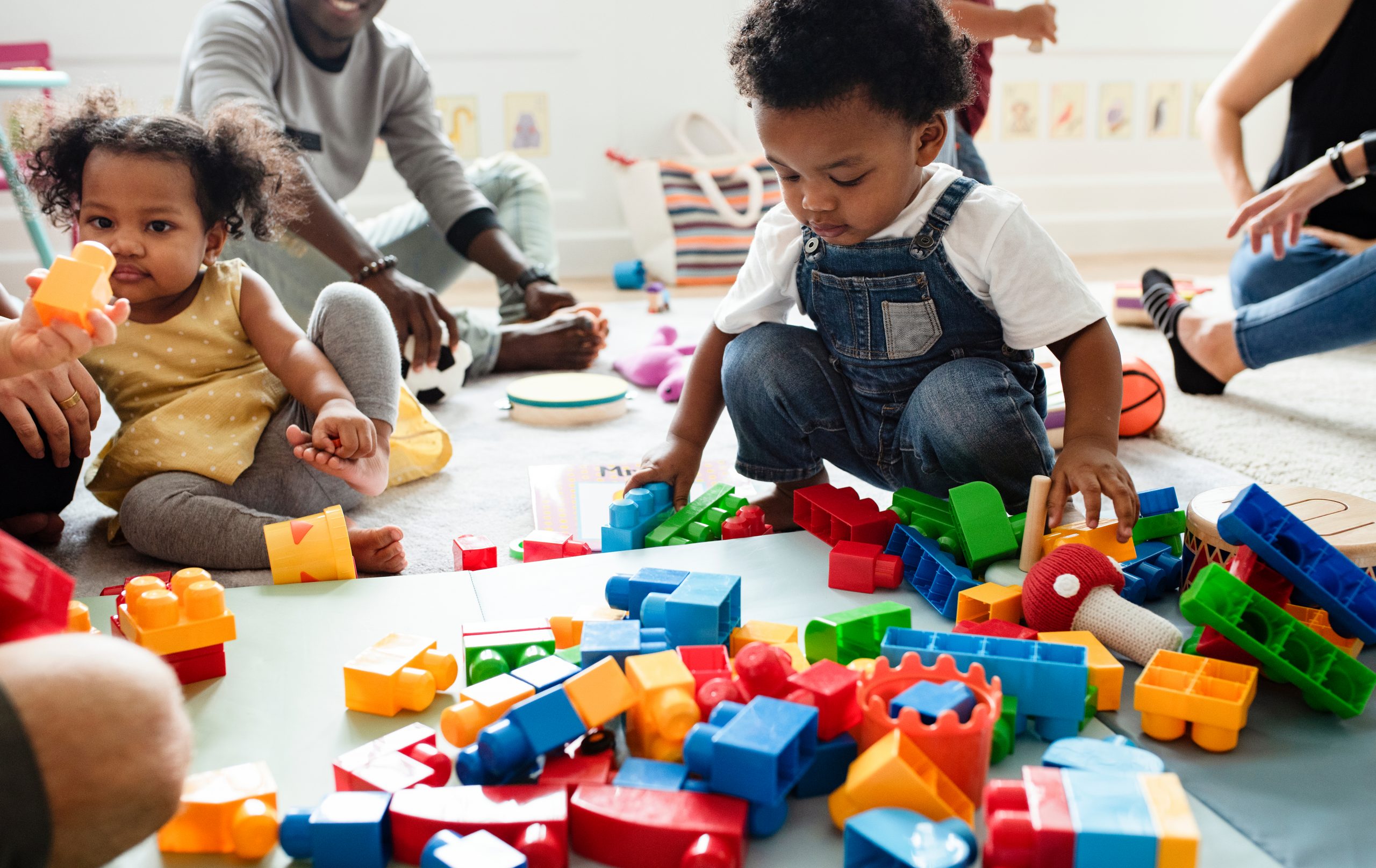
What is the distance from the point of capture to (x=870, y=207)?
95 cm

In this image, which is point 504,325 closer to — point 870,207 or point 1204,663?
point 870,207

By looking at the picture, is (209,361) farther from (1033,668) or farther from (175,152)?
(1033,668)

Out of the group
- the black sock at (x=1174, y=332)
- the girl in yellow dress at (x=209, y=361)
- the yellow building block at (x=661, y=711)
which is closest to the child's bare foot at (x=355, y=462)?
the girl in yellow dress at (x=209, y=361)

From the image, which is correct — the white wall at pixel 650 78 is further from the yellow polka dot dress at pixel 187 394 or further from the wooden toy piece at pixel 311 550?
the wooden toy piece at pixel 311 550

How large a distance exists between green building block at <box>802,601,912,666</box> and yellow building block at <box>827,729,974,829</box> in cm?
17

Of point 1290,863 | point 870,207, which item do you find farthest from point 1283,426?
point 1290,863

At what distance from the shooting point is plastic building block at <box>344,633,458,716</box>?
706 mm

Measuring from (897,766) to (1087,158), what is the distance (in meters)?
2.98

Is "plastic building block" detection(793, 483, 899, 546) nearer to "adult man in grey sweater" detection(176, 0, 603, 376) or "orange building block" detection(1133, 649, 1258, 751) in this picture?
"orange building block" detection(1133, 649, 1258, 751)

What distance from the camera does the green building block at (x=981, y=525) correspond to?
2.89ft

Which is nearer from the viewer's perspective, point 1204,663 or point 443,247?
point 1204,663

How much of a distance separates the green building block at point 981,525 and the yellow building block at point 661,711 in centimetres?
33

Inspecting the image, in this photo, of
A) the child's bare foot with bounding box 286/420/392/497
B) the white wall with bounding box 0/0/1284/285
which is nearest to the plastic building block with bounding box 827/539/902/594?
the child's bare foot with bounding box 286/420/392/497

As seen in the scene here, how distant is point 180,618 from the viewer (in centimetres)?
75
